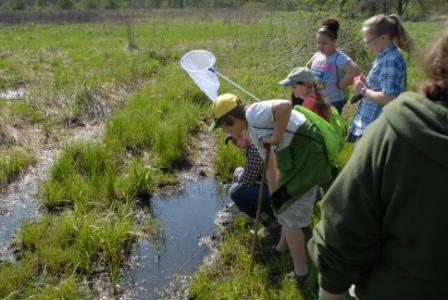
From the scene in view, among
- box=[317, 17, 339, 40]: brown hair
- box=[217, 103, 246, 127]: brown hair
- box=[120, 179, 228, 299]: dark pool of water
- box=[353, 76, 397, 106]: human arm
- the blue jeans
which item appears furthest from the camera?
box=[317, 17, 339, 40]: brown hair

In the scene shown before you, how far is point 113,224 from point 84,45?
13504mm

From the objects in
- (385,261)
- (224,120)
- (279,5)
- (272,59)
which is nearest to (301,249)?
(224,120)

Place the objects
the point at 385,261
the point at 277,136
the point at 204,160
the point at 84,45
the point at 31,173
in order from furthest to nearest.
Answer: the point at 84,45, the point at 204,160, the point at 31,173, the point at 277,136, the point at 385,261

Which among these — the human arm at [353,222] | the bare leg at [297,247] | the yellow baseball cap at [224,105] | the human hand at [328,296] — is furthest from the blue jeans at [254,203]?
the human arm at [353,222]

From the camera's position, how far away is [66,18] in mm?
31578

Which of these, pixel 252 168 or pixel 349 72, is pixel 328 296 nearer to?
pixel 252 168

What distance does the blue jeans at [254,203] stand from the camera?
12.6 feet

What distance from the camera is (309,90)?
12.0ft

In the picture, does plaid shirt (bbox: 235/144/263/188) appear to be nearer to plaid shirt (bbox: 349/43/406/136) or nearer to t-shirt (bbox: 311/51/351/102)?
plaid shirt (bbox: 349/43/406/136)

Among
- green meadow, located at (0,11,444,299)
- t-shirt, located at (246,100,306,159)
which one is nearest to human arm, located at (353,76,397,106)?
green meadow, located at (0,11,444,299)

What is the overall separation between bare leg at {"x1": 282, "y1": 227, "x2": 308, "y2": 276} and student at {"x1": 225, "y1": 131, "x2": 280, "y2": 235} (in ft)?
2.14

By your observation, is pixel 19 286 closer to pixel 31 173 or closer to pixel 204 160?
pixel 31 173

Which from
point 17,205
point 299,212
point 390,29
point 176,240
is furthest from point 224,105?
point 17,205

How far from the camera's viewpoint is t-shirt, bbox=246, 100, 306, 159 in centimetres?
281
